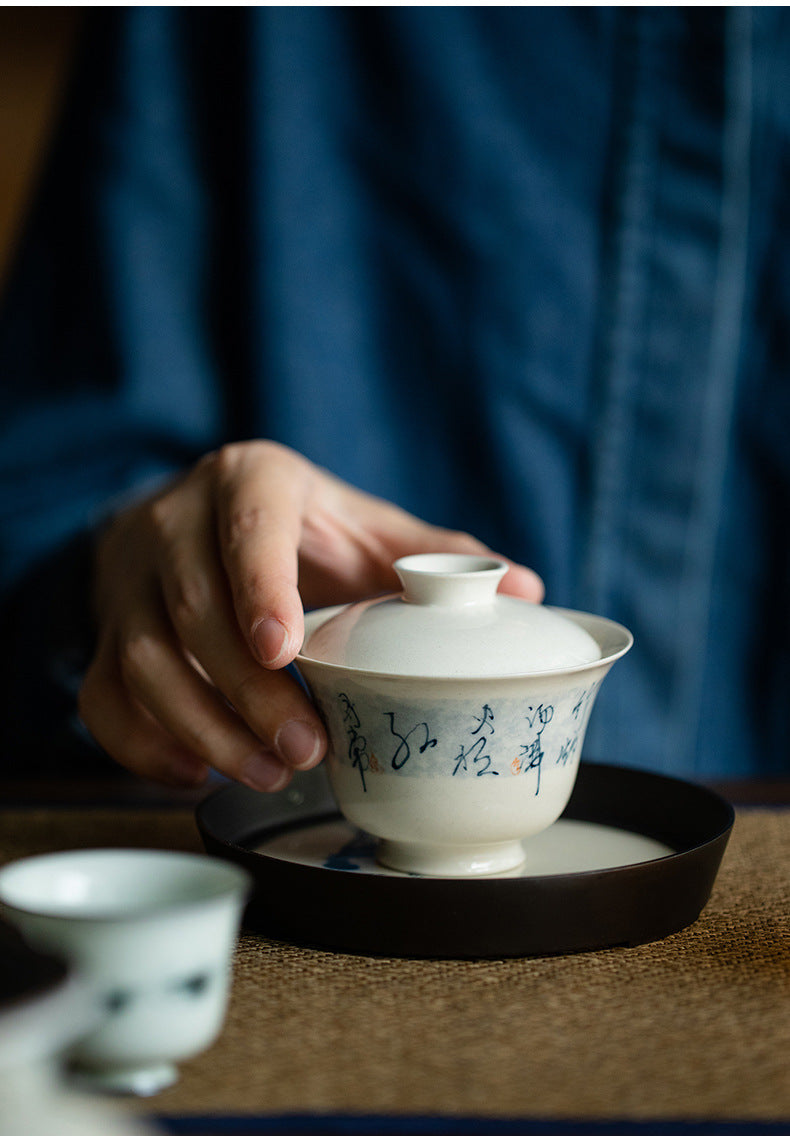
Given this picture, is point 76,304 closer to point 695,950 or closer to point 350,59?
point 350,59

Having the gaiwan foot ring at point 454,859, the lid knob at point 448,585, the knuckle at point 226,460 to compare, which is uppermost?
the knuckle at point 226,460

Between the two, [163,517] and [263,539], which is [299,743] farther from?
[163,517]

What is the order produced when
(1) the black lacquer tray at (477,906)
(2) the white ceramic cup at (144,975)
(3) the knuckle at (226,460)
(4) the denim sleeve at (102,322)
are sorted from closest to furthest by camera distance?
(2) the white ceramic cup at (144,975) → (1) the black lacquer tray at (477,906) → (3) the knuckle at (226,460) → (4) the denim sleeve at (102,322)

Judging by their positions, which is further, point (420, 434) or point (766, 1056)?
point (420, 434)

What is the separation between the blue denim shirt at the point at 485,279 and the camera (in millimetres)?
1071

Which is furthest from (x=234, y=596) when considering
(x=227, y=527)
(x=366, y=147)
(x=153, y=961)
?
(x=366, y=147)

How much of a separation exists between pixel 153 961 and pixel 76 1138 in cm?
5

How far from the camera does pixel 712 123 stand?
3.50ft

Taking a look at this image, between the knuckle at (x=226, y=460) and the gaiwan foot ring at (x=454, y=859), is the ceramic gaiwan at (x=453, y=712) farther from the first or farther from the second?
the knuckle at (x=226, y=460)

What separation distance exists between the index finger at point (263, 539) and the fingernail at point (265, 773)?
0.20 feet

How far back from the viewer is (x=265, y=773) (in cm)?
55

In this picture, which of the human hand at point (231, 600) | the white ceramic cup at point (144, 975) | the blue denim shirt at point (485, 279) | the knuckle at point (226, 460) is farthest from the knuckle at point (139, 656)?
the blue denim shirt at point (485, 279)

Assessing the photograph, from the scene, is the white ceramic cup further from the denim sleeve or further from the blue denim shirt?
the blue denim shirt

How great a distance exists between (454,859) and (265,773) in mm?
113
